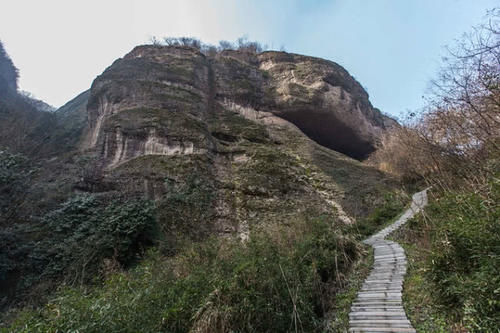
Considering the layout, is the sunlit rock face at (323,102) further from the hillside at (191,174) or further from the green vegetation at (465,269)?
the green vegetation at (465,269)

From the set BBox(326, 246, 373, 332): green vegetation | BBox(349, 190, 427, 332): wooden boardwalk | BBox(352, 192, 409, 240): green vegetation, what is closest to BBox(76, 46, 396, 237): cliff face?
BBox(352, 192, 409, 240): green vegetation

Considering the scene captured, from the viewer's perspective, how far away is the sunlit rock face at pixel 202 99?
1163 cm

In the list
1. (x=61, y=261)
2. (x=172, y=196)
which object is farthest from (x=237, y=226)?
(x=61, y=261)

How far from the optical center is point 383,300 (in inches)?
157

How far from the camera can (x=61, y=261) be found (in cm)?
662

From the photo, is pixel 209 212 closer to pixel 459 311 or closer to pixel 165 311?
pixel 165 311

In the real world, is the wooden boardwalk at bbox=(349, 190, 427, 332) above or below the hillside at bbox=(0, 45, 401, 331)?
below

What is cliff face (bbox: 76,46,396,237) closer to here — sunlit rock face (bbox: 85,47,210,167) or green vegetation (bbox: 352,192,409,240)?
sunlit rock face (bbox: 85,47,210,167)

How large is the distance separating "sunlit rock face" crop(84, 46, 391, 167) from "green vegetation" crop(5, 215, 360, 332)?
7.98 m

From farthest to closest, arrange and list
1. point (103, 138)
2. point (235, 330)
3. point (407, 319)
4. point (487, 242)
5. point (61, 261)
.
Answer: point (103, 138) → point (61, 261) → point (407, 319) → point (235, 330) → point (487, 242)

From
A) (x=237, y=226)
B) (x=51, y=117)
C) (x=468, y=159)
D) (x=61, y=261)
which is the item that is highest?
(x=51, y=117)

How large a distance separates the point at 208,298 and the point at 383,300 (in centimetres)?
282

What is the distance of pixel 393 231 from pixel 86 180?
37.0 ft

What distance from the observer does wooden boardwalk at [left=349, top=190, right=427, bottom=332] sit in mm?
3314
